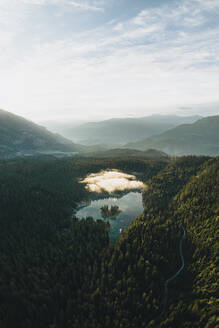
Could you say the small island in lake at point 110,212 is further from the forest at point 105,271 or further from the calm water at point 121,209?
the forest at point 105,271

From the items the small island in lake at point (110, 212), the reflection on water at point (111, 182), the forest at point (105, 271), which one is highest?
the reflection on water at point (111, 182)

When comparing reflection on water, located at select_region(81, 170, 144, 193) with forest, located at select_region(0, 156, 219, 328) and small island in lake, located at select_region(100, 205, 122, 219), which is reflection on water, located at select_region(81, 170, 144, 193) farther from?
forest, located at select_region(0, 156, 219, 328)

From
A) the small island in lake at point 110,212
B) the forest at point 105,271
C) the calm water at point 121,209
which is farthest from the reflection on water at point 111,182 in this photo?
the forest at point 105,271

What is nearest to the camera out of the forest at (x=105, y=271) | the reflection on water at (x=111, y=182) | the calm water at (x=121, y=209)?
the forest at (x=105, y=271)

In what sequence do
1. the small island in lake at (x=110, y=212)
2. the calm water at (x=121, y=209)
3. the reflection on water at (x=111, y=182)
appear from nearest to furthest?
1. the calm water at (x=121, y=209)
2. the small island in lake at (x=110, y=212)
3. the reflection on water at (x=111, y=182)

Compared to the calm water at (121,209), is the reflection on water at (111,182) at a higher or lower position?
higher

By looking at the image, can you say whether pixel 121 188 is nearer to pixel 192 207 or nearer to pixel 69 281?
pixel 192 207

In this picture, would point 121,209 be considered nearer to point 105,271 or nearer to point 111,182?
point 111,182

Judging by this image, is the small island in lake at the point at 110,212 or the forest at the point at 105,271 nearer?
the forest at the point at 105,271
